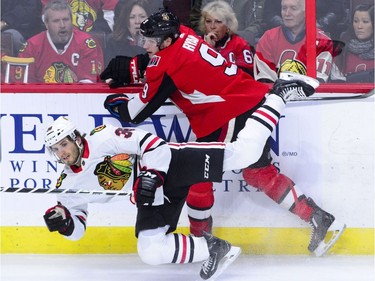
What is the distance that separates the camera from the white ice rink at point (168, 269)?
4012mm

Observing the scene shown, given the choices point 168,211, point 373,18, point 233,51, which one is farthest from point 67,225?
point 373,18

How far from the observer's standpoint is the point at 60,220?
381 cm

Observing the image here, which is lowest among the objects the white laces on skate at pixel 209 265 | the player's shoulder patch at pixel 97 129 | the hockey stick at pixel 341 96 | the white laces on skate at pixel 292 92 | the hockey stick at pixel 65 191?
the white laces on skate at pixel 209 265

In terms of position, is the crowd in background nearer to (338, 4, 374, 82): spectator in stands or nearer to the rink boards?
(338, 4, 374, 82): spectator in stands

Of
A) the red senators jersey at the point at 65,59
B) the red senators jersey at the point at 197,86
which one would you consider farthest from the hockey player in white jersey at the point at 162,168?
the red senators jersey at the point at 65,59

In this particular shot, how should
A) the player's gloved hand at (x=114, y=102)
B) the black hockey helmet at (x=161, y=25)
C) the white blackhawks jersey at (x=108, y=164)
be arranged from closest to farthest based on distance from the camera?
the white blackhawks jersey at (x=108, y=164) → the black hockey helmet at (x=161, y=25) → the player's gloved hand at (x=114, y=102)

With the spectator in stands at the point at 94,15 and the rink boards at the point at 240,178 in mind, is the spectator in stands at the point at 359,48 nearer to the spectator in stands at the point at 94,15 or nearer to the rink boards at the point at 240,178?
the rink boards at the point at 240,178

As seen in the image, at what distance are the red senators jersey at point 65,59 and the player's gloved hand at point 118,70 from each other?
2.6 inches

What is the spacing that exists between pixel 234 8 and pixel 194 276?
125 centimetres

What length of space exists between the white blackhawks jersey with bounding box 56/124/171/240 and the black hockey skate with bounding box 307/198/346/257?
83 centimetres

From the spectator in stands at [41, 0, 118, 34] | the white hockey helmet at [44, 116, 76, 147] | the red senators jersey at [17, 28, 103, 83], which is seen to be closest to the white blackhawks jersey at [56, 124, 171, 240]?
the white hockey helmet at [44, 116, 76, 147]

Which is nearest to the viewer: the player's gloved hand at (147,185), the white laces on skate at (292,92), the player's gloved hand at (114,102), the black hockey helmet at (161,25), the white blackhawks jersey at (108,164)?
the player's gloved hand at (147,185)

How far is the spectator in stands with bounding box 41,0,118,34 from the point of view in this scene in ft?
13.8

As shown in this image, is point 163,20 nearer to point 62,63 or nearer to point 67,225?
point 62,63
